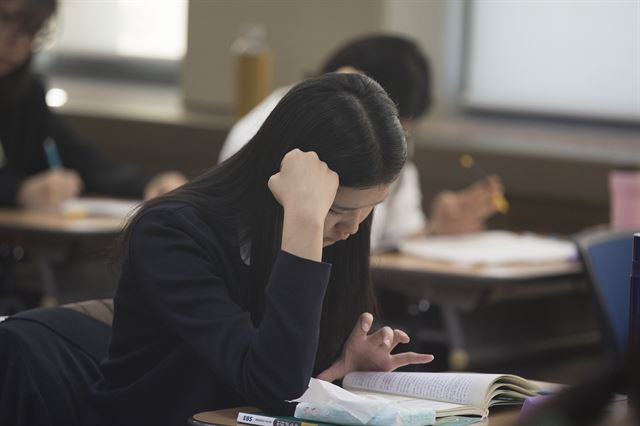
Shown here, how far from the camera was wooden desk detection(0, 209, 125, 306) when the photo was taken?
12.2 feet

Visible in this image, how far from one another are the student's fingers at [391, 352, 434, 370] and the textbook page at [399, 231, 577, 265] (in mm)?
1617

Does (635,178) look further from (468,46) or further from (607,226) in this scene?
(468,46)

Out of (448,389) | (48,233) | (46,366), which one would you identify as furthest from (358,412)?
(48,233)

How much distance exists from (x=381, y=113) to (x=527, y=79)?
10.5ft

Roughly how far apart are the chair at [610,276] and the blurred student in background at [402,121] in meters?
0.55

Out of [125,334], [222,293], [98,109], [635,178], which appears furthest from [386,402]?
[98,109]

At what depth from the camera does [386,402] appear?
1.65 metres

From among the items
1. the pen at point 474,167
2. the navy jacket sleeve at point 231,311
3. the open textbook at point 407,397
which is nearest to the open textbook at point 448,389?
the open textbook at point 407,397

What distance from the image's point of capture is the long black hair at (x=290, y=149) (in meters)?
1.78

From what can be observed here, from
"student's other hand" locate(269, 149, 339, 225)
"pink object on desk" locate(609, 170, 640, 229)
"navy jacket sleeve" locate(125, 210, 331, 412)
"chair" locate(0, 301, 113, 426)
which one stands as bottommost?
"pink object on desk" locate(609, 170, 640, 229)

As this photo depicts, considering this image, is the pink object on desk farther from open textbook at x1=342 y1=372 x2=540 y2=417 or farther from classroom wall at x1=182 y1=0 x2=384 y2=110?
open textbook at x1=342 y1=372 x2=540 y2=417

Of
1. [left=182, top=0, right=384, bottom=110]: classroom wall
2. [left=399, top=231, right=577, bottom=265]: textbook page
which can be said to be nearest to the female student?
[left=399, top=231, right=577, bottom=265]: textbook page

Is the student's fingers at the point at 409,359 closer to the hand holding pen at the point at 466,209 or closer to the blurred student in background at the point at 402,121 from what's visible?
the blurred student in background at the point at 402,121

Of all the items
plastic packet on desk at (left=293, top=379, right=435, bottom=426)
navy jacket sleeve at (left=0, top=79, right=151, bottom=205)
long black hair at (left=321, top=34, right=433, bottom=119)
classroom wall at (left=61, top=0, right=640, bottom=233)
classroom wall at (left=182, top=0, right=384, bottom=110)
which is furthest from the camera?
classroom wall at (left=182, top=0, right=384, bottom=110)
